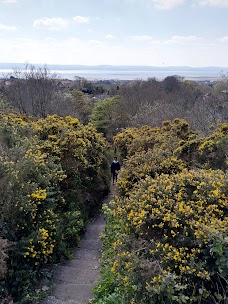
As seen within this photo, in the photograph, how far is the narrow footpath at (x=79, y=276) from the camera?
6.10 metres

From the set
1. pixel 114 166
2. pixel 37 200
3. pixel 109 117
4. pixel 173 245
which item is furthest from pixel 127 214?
pixel 109 117

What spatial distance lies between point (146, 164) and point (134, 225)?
412cm

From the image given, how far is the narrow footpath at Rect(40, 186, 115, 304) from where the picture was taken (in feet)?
20.0

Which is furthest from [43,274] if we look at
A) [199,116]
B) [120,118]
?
[120,118]

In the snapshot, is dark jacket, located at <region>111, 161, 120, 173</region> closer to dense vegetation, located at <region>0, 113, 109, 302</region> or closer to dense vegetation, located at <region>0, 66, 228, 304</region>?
dense vegetation, located at <region>0, 66, 228, 304</region>

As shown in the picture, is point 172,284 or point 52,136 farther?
point 52,136

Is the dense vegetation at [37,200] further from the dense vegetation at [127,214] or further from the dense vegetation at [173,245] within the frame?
the dense vegetation at [173,245]

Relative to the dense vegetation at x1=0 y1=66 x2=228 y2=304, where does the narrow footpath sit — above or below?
below

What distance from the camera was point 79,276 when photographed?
7008mm

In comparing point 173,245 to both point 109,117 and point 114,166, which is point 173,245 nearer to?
point 114,166

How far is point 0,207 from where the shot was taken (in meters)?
6.28

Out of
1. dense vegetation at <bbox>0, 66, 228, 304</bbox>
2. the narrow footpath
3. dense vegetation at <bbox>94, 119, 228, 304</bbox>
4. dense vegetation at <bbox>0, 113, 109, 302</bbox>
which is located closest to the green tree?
dense vegetation at <bbox>0, 66, 228, 304</bbox>

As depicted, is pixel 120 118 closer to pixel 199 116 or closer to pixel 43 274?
pixel 199 116

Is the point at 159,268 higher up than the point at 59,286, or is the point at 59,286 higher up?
the point at 159,268
